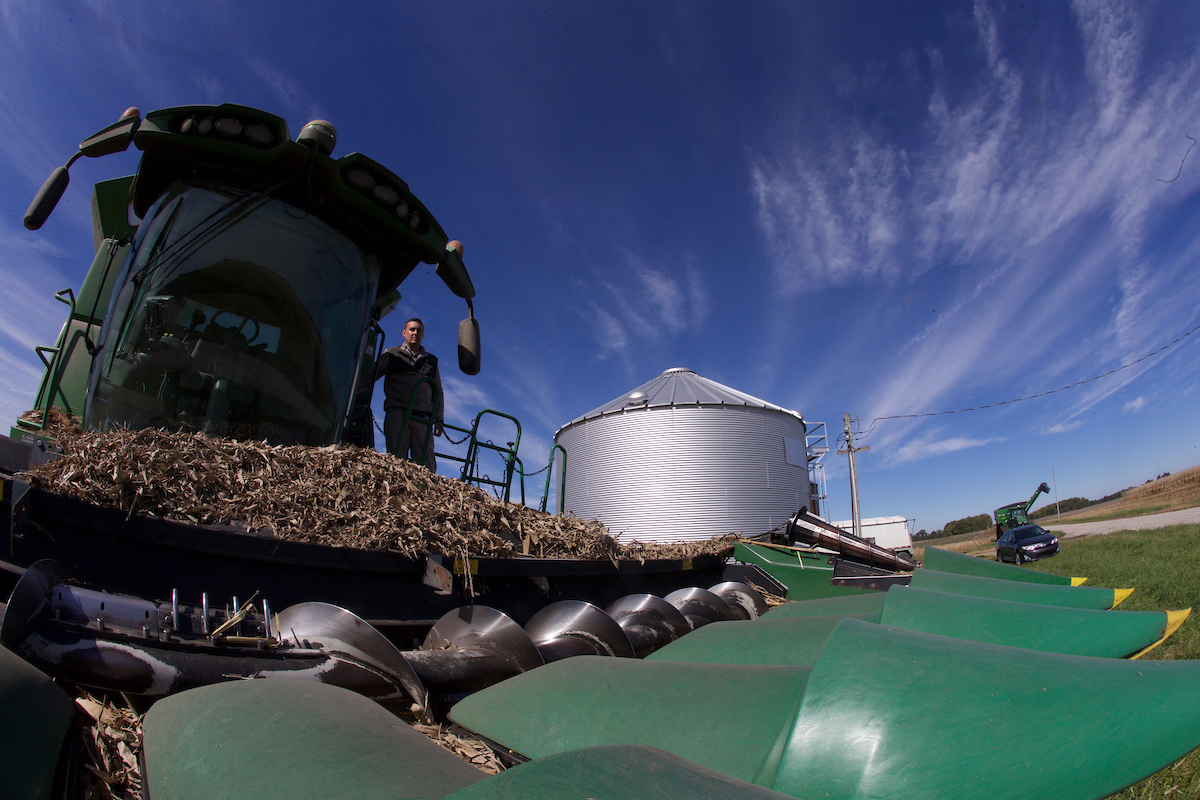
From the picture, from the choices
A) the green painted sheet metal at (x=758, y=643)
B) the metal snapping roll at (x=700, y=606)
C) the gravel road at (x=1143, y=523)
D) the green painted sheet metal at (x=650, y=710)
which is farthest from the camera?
the gravel road at (x=1143, y=523)

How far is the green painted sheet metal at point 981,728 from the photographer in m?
0.95

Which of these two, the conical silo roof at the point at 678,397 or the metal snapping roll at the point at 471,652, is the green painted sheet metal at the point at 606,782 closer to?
the metal snapping roll at the point at 471,652

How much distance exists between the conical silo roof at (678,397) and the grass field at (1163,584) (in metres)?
11.4

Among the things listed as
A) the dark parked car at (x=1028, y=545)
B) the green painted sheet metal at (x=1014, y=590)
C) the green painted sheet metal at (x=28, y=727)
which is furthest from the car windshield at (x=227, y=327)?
the dark parked car at (x=1028, y=545)

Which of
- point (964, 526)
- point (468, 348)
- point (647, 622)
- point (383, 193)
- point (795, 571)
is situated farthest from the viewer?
point (964, 526)

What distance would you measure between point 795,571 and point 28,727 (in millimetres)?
4900

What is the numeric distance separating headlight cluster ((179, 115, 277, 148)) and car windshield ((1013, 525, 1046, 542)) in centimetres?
2350

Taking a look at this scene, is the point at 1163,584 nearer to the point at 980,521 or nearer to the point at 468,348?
the point at 468,348

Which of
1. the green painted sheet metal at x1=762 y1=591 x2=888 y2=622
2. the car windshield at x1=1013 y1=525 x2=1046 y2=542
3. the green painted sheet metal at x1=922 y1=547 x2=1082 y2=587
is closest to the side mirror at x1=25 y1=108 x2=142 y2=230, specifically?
the green painted sheet metal at x1=762 y1=591 x2=888 y2=622

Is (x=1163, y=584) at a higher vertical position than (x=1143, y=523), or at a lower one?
lower

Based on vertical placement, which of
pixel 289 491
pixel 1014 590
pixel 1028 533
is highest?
pixel 1028 533

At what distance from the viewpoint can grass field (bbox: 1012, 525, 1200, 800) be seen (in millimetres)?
2283

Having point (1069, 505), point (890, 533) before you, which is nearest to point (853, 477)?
point (890, 533)

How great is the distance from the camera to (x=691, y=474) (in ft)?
67.1
